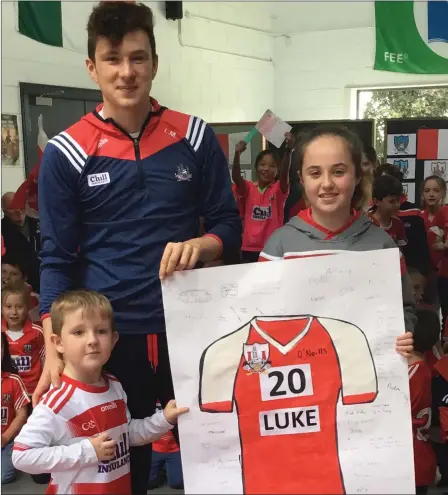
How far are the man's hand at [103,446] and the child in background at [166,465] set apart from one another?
4.04 feet

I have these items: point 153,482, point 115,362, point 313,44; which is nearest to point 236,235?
point 115,362

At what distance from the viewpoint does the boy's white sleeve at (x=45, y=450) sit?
4.74 feet

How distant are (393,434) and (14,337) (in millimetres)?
2327

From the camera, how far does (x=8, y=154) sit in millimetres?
5055

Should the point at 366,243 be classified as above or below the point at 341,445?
above

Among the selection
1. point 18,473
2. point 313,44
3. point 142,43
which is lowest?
point 18,473

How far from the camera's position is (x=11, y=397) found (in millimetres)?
2994

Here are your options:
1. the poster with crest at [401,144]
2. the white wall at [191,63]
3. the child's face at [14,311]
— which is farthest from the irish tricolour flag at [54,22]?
the poster with crest at [401,144]

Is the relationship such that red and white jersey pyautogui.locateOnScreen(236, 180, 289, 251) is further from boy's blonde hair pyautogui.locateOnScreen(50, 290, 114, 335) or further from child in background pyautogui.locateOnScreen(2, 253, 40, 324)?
boy's blonde hair pyautogui.locateOnScreen(50, 290, 114, 335)

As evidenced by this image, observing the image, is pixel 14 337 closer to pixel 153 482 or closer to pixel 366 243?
pixel 153 482

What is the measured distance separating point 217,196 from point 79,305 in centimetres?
43

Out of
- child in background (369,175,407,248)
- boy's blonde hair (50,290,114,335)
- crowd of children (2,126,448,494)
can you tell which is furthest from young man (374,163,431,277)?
boy's blonde hair (50,290,114,335)

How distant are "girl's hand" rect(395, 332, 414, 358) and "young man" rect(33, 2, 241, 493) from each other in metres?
0.47

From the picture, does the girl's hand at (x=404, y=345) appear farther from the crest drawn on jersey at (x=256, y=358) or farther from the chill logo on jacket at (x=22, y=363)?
the chill logo on jacket at (x=22, y=363)
